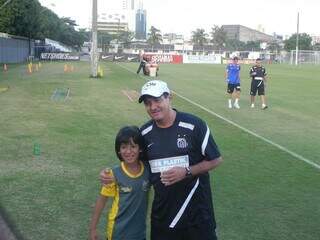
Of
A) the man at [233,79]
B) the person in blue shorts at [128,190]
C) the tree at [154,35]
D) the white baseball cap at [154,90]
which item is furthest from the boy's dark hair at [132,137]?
the tree at [154,35]

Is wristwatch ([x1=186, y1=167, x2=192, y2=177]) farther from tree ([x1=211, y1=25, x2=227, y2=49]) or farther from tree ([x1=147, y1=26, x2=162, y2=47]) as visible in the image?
tree ([x1=211, y1=25, x2=227, y2=49])

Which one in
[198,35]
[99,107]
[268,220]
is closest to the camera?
[268,220]

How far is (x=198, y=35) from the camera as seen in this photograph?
16912 centimetres

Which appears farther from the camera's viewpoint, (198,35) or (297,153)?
(198,35)

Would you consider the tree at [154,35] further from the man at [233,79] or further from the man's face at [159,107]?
the man's face at [159,107]

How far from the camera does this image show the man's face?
3.88 metres

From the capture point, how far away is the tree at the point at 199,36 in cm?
16875

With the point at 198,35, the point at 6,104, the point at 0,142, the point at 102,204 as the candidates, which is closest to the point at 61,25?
the point at 198,35

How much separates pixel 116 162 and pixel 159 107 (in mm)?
6119

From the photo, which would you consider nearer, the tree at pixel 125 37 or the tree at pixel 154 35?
the tree at pixel 125 37

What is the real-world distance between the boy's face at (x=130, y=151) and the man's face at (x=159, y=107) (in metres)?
0.26

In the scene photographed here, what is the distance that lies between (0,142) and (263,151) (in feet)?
17.3

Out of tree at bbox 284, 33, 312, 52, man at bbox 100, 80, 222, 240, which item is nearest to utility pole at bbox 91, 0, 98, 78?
man at bbox 100, 80, 222, 240

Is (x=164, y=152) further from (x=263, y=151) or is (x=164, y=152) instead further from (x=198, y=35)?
(x=198, y=35)
